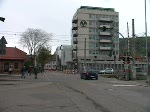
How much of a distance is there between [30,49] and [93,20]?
38.3 m

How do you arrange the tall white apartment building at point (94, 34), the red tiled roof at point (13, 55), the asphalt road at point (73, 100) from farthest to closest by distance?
the tall white apartment building at point (94, 34)
the red tiled roof at point (13, 55)
the asphalt road at point (73, 100)

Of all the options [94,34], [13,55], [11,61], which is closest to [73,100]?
[11,61]

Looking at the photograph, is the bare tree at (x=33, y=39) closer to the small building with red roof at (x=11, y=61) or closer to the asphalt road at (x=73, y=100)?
the small building with red roof at (x=11, y=61)

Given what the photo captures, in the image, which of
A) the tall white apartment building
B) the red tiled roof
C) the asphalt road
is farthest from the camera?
the tall white apartment building

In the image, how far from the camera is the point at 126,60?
140 feet

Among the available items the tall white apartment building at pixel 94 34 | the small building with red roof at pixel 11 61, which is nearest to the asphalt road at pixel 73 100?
the small building with red roof at pixel 11 61

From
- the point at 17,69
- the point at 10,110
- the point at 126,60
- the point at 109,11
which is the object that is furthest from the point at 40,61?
the point at 10,110

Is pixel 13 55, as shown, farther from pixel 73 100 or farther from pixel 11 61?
pixel 73 100

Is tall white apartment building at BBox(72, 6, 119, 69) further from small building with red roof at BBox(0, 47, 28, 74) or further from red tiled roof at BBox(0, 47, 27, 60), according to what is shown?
small building with red roof at BBox(0, 47, 28, 74)

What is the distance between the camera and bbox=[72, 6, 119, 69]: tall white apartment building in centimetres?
11562

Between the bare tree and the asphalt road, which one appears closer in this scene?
the asphalt road

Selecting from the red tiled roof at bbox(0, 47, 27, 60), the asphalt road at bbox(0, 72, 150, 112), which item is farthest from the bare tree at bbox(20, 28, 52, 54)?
the asphalt road at bbox(0, 72, 150, 112)

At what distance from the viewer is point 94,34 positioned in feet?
390

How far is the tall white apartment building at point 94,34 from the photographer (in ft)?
379
